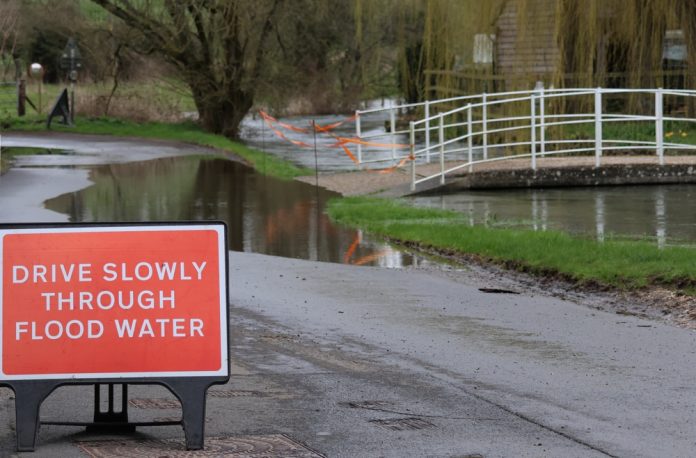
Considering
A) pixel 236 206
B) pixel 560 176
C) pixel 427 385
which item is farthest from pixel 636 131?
pixel 427 385

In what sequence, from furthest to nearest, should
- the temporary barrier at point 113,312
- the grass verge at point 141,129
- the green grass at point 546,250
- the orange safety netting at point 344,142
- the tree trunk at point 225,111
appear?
the tree trunk at point 225,111
the grass verge at point 141,129
the orange safety netting at point 344,142
the green grass at point 546,250
the temporary barrier at point 113,312

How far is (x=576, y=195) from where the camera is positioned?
792 inches

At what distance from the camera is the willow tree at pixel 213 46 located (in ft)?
120

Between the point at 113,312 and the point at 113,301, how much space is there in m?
0.06

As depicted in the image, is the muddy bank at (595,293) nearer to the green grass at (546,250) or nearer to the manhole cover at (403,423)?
the green grass at (546,250)

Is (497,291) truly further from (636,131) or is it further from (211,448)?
(636,131)

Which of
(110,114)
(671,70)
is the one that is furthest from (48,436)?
(110,114)

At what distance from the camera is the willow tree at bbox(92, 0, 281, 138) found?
120ft

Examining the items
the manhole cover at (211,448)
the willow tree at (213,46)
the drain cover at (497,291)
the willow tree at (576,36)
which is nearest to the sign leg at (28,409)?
the manhole cover at (211,448)

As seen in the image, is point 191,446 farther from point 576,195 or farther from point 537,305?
point 576,195

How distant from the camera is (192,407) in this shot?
655 cm

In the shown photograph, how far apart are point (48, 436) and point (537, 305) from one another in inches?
214

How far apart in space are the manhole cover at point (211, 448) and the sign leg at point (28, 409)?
0.26m

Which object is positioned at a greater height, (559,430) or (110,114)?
(110,114)
